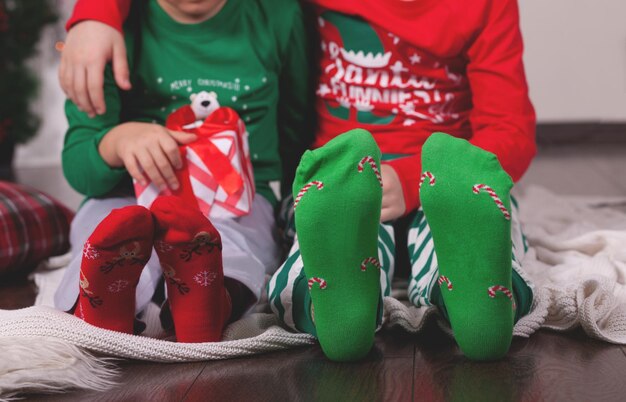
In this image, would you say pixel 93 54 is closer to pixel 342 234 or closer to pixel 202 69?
pixel 202 69

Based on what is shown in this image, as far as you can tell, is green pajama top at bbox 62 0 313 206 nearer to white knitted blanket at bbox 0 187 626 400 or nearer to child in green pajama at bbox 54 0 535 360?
child in green pajama at bbox 54 0 535 360

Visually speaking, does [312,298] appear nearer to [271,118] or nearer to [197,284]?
[197,284]

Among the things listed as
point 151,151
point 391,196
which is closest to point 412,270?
point 391,196

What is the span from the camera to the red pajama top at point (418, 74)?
42.1 inches

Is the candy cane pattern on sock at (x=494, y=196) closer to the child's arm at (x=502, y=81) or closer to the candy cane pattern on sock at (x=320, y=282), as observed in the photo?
the candy cane pattern on sock at (x=320, y=282)

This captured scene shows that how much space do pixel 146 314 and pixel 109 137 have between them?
25cm

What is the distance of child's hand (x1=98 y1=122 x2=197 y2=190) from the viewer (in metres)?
0.98

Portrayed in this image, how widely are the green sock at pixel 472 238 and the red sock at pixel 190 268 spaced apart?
0.23 meters

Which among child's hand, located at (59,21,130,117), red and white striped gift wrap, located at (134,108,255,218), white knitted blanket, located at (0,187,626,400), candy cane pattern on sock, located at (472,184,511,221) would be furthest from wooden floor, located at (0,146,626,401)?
child's hand, located at (59,21,130,117)

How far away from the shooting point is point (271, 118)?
1199mm

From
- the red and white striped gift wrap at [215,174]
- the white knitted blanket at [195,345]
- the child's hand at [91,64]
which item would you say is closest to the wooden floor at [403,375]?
the white knitted blanket at [195,345]

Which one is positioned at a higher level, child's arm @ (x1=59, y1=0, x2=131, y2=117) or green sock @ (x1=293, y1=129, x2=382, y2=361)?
child's arm @ (x1=59, y1=0, x2=131, y2=117)

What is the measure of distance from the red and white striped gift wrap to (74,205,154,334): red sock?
0.64 ft

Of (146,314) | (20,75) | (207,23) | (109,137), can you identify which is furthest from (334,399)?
(20,75)
